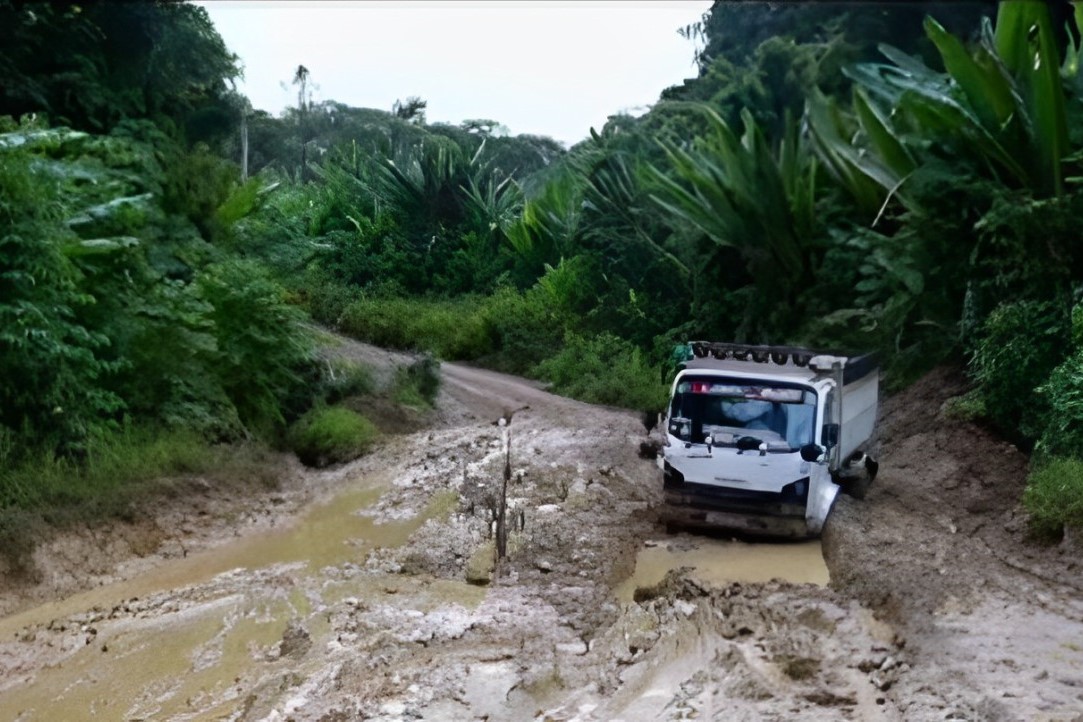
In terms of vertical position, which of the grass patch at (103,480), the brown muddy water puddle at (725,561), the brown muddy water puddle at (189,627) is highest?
the grass patch at (103,480)

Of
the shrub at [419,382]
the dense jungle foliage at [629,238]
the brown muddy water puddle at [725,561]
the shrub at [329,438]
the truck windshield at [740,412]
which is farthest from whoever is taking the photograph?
the shrub at [419,382]

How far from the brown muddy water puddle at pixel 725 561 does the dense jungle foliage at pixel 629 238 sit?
200cm

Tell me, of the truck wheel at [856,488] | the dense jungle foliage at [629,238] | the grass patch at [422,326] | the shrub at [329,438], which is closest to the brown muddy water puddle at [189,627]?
the dense jungle foliage at [629,238]

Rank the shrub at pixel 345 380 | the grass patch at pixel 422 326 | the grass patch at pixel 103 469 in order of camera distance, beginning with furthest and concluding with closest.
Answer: the grass patch at pixel 422 326 → the shrub at pixel 345 380 → the grass patch at pixel 103 469

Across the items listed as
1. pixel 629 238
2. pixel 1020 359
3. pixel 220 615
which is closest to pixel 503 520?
pixel 220 615

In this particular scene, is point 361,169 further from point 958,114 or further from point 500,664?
point 500,664

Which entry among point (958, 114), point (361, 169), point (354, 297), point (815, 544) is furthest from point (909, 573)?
point (361, 169)

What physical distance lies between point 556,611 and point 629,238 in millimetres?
12191

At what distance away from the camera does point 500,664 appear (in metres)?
6.51

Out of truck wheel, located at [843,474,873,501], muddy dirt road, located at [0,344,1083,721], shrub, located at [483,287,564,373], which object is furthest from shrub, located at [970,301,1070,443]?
shrub, located at [483,287,564,373]

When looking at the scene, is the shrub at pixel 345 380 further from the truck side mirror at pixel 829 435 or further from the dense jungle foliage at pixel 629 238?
the truck side mirror at pixel 829 435

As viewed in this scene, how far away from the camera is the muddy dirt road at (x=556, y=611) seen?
5.96 meters

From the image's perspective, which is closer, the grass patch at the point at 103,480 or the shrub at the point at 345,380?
the grass patch at the point at 103,480

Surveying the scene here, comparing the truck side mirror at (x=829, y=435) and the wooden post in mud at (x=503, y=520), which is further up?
the truck side mirror at (x=829, y=435)
